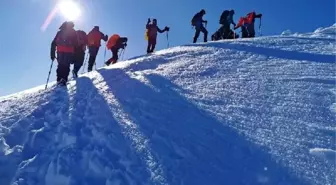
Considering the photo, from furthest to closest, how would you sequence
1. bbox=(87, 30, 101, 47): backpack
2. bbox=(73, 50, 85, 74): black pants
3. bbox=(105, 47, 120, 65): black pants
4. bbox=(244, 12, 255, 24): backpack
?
bbox=(244, 12, 255, 24): backpack → bbox=(105, 47, 120, 65): black pants → bbox=(87, 30, 101, 47): backpack → bbox=(73, 50, 85, 74): black pants

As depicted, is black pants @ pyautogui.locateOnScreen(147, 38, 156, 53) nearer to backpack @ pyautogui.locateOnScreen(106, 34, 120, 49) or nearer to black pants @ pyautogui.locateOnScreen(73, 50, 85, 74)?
backpack @ pyautogui.locateOnScreen(106, 34, 120, 49)

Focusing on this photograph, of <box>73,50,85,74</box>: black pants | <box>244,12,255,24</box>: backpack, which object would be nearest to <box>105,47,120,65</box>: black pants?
<box>73,50,85,74</box>: black pants

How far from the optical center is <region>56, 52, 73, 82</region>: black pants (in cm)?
1236

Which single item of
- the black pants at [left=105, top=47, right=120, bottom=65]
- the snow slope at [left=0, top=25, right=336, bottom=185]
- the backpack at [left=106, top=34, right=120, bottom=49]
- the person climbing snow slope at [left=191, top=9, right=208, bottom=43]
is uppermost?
the person climbing snow slope at [left=191, top=9, right=208, bottom=43]

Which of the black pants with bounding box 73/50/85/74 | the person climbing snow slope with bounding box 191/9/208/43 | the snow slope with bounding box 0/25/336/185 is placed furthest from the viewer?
the person climbing snow slope with bounding box 191/9/208/43

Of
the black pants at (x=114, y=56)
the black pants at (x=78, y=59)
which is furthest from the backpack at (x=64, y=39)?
the black pants at (x=114, y=56)

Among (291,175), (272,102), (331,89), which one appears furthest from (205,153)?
(331,89)

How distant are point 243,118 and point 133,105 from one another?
244cm

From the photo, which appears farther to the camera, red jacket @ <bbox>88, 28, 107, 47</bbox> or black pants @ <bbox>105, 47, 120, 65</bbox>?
black pants @ <bbox>105, 47, 120, 65</bbox>

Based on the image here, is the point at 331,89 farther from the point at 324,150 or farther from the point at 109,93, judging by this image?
the point at 109,93

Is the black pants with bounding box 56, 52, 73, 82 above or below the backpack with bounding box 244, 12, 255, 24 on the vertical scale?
below

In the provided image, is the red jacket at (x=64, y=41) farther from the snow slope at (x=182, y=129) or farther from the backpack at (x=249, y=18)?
the backpack at (x=249, y=18)

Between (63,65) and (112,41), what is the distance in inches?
250

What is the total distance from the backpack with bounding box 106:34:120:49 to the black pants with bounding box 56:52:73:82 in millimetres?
6171
